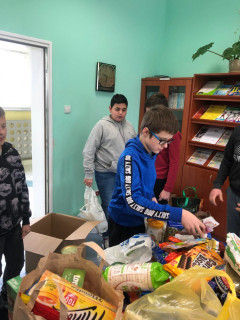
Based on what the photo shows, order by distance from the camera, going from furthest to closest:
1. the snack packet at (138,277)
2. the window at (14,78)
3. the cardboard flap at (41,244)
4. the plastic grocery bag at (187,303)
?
the window at (14,78) → the cardboard flap at (41,244) → the snack packet at (138,277) → the plastic grocery bag at (187,303)

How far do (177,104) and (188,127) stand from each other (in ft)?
1.33

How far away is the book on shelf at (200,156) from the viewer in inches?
127

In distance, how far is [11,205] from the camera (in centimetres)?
142

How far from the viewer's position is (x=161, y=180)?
235 cm

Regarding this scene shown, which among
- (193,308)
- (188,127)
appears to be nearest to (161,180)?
(188,127)

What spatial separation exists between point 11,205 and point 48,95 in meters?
1.54

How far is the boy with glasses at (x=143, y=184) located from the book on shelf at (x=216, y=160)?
6.61ft

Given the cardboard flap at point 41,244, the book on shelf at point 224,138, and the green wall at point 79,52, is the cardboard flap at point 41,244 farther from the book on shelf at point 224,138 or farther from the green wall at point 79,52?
the book on shelf at point 224,138

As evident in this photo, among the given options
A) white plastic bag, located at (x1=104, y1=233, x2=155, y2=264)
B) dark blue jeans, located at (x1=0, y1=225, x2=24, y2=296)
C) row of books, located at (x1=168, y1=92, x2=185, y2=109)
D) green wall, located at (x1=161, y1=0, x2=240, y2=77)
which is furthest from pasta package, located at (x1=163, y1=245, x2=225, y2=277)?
green wall, located at (x1=161, y1=0, x2=240, y2=77)

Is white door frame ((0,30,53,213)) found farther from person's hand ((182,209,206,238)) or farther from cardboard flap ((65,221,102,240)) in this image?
person's hand ((182,209,206,238))

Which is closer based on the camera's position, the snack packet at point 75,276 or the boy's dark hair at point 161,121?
the snack packet at point 75,276

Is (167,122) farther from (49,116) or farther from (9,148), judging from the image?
(49,116)

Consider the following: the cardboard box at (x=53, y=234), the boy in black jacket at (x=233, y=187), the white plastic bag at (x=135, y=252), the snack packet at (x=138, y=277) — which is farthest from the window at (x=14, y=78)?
the snack packet at (x=138, y=277)

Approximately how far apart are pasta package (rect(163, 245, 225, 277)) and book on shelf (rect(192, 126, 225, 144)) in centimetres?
242
